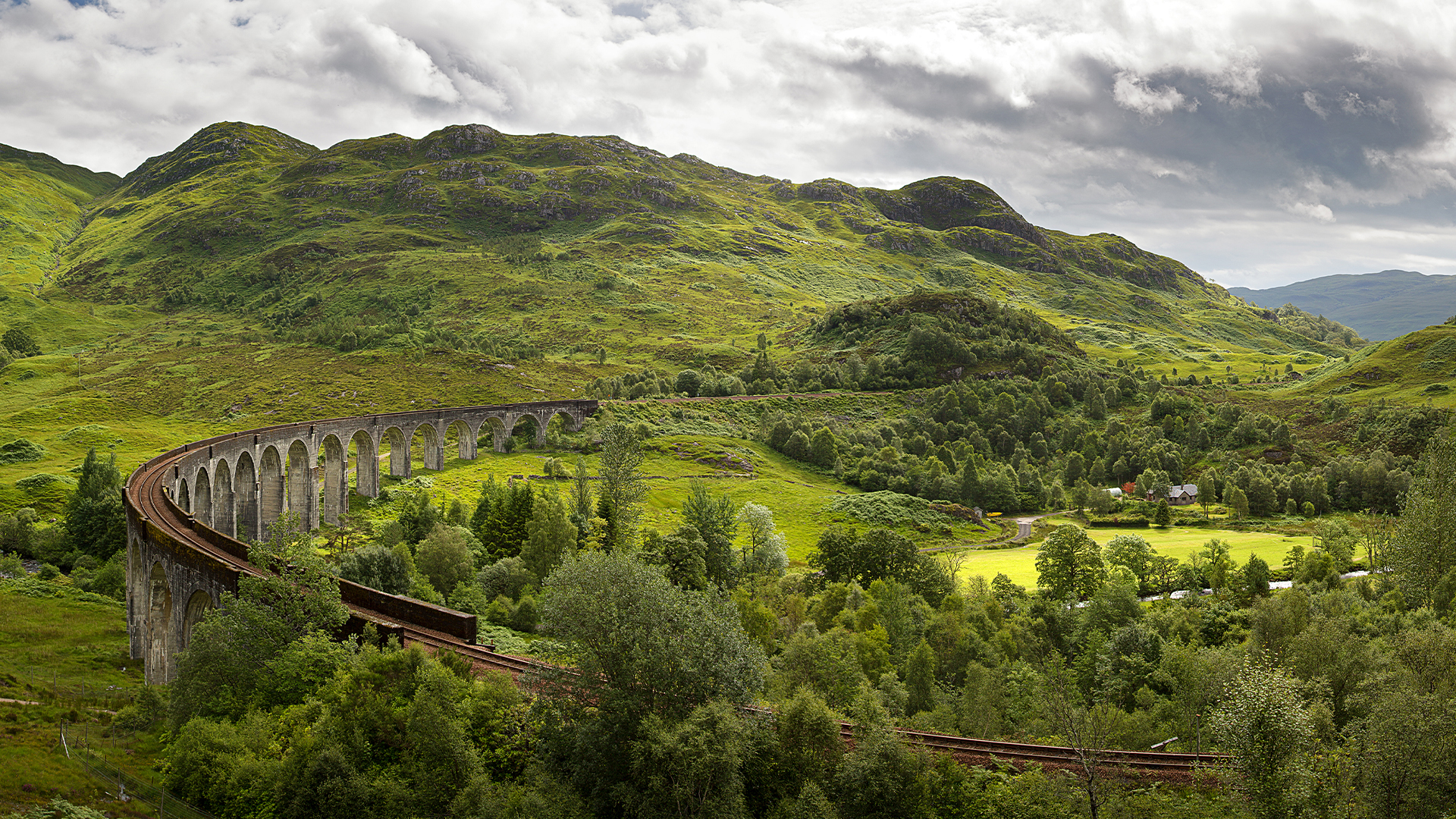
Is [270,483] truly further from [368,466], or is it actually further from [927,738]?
[927,738]

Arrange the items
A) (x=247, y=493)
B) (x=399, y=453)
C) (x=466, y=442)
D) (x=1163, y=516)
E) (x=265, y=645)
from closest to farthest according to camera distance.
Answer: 1. (x=265, y=645)
2. (x=247, y=493)
3. (x=399, y=453)
4. (x=1163, y=516)
5. (x=466, y=442)

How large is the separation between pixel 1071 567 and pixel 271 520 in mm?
75637

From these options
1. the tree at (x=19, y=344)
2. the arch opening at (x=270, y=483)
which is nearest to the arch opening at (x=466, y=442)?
the arch opening at (x=270, y=483)

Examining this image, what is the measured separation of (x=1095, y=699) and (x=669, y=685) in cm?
3375

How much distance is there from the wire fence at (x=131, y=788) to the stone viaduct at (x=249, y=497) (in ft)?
24.6

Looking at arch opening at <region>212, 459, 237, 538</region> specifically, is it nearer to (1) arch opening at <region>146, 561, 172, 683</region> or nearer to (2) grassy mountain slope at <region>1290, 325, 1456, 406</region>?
(1) arch opening at <region>146, 561, 172, 683</region>

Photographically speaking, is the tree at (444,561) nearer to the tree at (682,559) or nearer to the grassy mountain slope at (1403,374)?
the tree at (682,559)

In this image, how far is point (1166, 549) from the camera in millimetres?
99875

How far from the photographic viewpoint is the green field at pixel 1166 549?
9112cm

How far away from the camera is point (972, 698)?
161ft

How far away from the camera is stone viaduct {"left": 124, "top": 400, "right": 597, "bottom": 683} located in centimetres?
4200


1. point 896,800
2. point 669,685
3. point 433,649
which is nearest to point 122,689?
point 433,649

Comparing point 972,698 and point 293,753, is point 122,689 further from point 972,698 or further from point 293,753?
point 972,698

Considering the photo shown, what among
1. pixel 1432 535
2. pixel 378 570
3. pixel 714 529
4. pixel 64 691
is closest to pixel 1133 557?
pixel 1432 535
